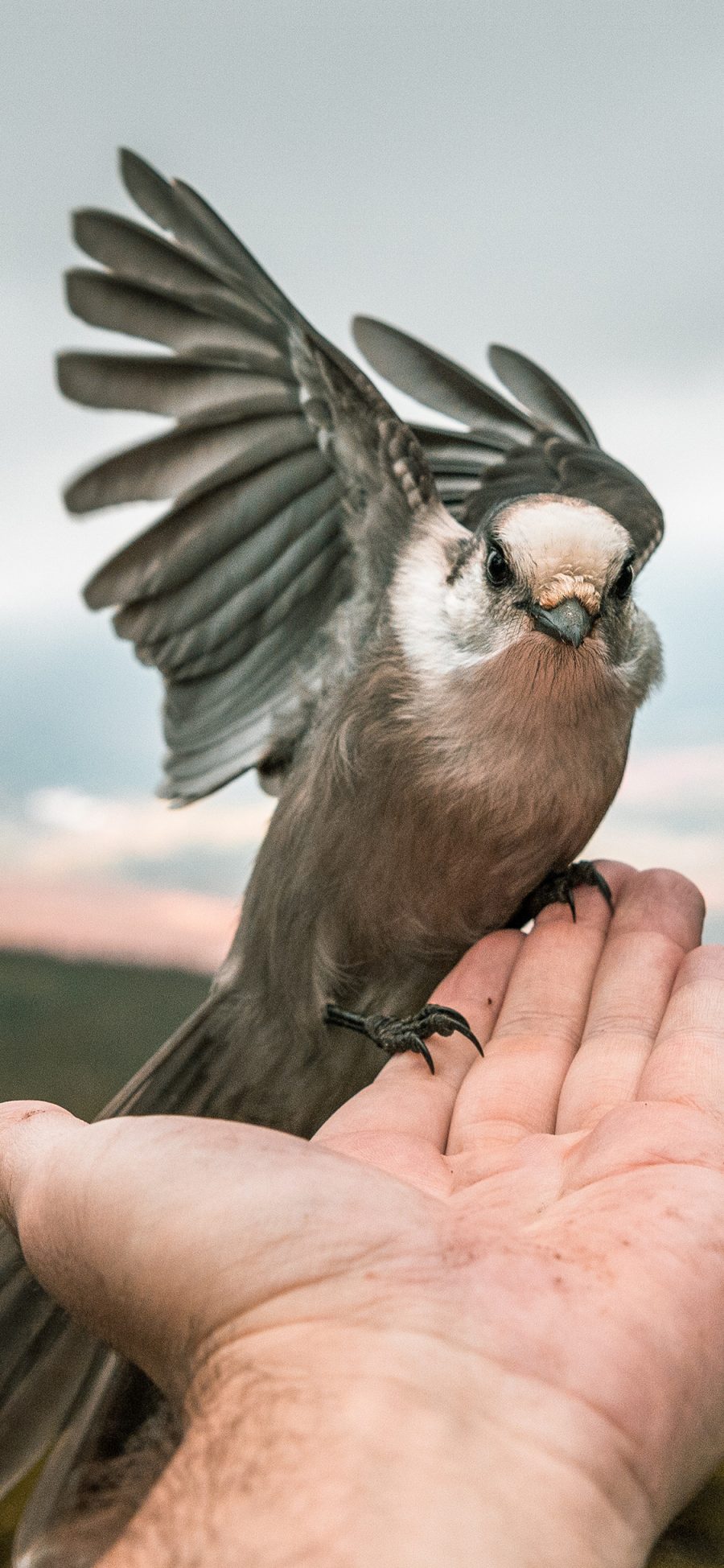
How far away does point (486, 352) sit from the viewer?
9.86 feet

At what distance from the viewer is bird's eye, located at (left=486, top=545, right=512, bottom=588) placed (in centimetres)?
179

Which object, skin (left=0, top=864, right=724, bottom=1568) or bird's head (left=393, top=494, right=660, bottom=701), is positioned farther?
bird's head (left=393, top=494, right=660, bottom=701)

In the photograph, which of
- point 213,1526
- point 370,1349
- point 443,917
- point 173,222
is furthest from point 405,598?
point 213,1526

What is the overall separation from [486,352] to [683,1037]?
6.58 feet

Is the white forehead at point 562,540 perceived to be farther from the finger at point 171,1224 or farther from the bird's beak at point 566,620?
the finger at point 171,1224

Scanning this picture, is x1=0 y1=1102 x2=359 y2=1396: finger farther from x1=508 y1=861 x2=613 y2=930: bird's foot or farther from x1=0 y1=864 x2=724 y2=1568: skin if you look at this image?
x1=508 y1=861 x2=613 y2=930: bird's foot

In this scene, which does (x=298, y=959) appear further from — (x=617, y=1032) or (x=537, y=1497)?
(x=537, y=1497)

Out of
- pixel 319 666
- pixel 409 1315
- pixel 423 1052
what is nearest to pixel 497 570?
pixel 319 666

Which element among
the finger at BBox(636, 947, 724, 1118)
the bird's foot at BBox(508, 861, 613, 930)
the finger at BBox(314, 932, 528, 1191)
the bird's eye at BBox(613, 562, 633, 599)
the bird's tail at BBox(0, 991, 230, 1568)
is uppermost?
the bird's eye at BBox(613, 562, 633, 599)

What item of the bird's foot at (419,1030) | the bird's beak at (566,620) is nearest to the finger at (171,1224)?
the bird's foot at (419,1030)

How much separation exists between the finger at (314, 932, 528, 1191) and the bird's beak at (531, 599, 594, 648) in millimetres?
521

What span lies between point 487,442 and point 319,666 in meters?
0.83

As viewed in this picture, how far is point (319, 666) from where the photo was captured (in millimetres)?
2184

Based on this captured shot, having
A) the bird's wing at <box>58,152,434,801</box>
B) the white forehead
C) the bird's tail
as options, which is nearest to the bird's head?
the white forehead
